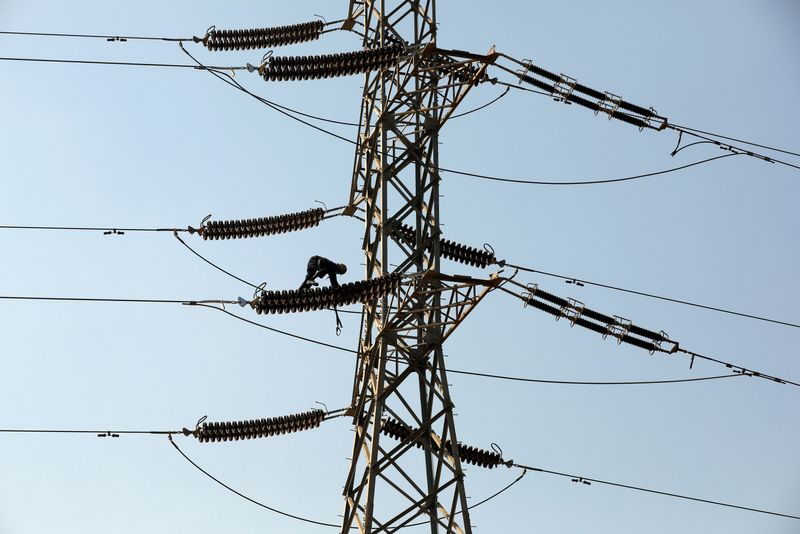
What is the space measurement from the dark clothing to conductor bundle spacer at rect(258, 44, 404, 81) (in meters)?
3.10

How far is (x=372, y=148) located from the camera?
24844mm

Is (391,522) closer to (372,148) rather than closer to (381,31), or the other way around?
(372,148)

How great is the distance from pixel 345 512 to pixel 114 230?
666cm

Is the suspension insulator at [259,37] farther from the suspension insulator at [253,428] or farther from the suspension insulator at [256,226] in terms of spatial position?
the suspension insulator at [253,428]

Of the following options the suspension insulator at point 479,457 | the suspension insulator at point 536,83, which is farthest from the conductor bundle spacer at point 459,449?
the suspension insulator at point 536,83

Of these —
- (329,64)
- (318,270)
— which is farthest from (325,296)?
(329,64)

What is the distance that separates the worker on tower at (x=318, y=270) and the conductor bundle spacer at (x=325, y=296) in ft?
2.56

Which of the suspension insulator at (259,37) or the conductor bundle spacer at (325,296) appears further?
the suspension insulator at (259,37)

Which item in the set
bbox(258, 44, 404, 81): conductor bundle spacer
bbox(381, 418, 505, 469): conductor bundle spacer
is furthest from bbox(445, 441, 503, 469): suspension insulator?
bbox(258, 44, 404, 81): conductor bundle spacer

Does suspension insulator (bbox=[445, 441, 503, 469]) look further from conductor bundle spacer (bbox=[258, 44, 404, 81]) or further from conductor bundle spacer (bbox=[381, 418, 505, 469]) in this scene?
conductor bundle spacer (bbox=[258, 44, 404, 81])

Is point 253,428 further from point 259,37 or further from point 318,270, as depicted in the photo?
point 259,37

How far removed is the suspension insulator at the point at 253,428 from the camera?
966 inches

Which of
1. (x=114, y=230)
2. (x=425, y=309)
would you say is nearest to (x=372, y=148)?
(x=425, y=309)

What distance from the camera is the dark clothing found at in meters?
24.3
